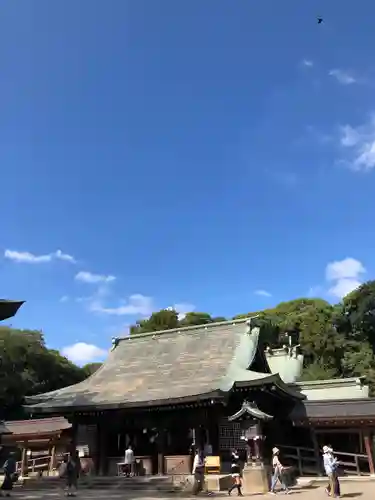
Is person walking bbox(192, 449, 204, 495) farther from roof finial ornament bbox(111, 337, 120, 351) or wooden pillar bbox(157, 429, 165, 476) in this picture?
roof finial ornament bbox(111, 337, 120, 351)

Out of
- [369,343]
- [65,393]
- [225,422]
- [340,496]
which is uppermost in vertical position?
[369,343]

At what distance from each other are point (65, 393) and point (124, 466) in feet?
18.8

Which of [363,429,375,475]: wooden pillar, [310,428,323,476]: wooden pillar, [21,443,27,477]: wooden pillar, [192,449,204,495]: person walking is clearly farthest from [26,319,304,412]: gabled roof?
[21,443,27,477]: wooden pillar

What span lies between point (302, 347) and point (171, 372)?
3224cm

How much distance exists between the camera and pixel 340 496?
15523 mm

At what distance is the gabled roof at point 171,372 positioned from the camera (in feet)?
73.0

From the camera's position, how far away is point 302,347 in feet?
180

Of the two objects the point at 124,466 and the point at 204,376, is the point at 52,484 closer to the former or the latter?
the point at 124,466

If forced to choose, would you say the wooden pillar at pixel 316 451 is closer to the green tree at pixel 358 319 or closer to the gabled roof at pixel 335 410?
the gabled roof at pixel 335 410

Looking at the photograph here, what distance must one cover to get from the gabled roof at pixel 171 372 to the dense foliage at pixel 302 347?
59.8 feet

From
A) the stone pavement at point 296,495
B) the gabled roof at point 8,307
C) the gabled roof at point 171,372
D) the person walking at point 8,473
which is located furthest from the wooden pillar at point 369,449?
the gabled roof at point 8,307

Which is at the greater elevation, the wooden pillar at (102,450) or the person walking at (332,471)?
the wooden pillar at (102,450)

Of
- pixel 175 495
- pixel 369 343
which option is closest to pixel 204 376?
pixel 175 495

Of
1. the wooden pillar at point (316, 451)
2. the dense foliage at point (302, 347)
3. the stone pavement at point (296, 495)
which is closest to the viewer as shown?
the stone pavement at point (296, 495)
